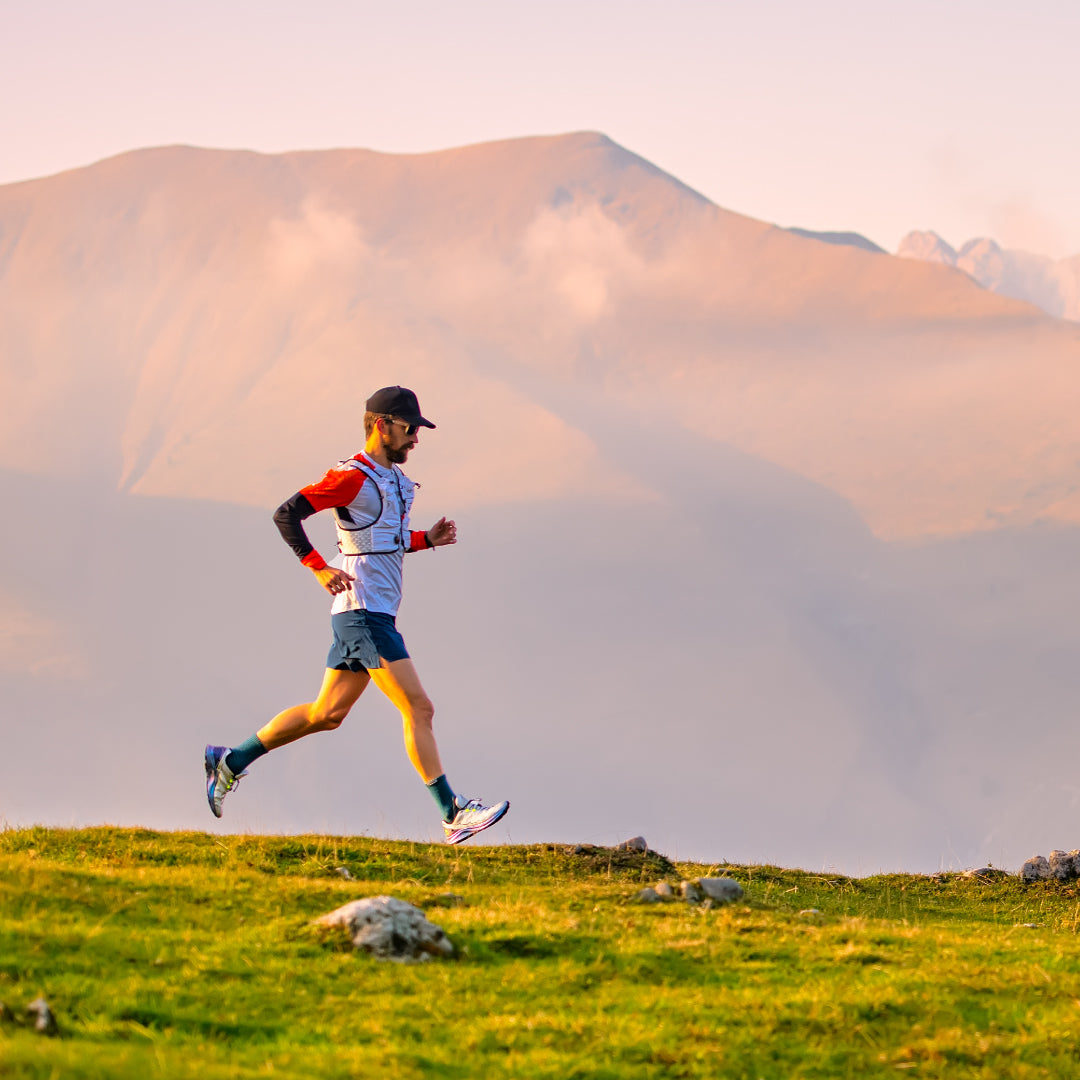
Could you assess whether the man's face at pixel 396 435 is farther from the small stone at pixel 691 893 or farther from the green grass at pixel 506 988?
the small stone at pixel 691 893

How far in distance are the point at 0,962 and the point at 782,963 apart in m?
5.35

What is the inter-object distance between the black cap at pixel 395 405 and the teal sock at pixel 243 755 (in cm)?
358

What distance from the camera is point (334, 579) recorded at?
41.4ft

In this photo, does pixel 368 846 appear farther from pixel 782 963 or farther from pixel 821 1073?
pixel 821 1073

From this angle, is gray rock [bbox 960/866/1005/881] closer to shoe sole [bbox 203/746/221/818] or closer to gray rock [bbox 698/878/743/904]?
gray rock [bbox 698/878/743/904]

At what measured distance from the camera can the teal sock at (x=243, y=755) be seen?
522 inches

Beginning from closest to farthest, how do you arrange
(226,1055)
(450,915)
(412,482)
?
(226,1055), (450,915), (412,482)

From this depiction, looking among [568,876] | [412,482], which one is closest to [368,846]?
[568,876]

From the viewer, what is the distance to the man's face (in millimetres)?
13055

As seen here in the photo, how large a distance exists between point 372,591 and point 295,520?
1.03 meters

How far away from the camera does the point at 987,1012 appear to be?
8.60 metres

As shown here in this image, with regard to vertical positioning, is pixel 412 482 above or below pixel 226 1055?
above

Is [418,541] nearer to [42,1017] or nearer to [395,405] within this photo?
[395,405]

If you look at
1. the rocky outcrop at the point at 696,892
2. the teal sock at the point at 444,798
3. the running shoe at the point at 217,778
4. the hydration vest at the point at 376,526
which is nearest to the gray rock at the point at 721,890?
the rocky outcrop at the point at 696,892
